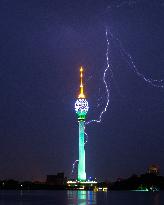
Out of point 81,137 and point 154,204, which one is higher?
point 81,137

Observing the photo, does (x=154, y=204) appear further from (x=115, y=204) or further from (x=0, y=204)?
(x=0, y=204)

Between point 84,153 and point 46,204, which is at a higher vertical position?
point 84,153

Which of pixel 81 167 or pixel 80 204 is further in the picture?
pixel 81 167

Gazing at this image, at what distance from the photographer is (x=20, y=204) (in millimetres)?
109250

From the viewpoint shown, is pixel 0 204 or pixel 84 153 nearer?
pixel 0 204

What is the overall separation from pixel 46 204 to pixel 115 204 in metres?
12.1

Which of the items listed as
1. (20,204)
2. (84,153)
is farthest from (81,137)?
(20,204)

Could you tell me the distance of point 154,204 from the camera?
106m

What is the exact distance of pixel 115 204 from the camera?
357 ft

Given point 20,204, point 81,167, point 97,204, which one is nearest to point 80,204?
point 97,204

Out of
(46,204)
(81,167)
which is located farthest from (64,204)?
(81,167)

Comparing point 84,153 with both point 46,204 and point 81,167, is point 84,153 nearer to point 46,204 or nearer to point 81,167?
point 81,167

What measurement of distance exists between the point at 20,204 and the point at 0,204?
430cm

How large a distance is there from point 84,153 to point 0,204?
9236cm
